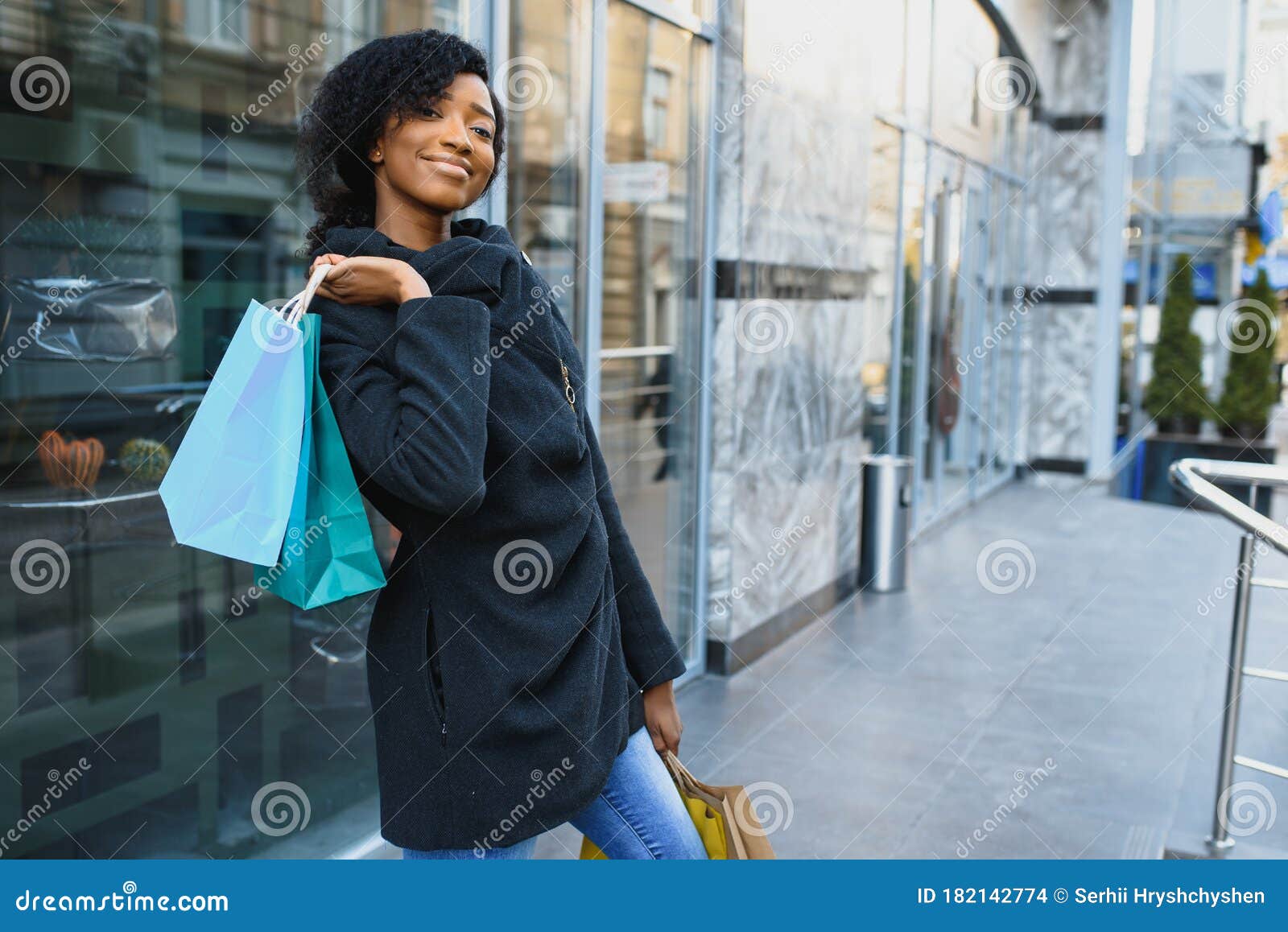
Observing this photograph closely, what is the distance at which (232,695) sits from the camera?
11.5 ft

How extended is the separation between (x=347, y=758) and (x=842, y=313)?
13.2 ft

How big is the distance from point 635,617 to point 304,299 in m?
0.75

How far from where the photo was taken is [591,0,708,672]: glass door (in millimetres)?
4816

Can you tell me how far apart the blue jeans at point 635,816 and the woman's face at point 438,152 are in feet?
2.90

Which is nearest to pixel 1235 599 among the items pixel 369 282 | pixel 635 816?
pixel 635 816

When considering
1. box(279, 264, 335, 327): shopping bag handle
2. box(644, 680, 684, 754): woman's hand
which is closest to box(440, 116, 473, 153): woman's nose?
box(279, 264, 335, 327): shopping bag handle

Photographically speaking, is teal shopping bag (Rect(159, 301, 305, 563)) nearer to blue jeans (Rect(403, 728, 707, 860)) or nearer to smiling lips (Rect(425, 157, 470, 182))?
smiling lips (Rect(425, 157, 470, 182))

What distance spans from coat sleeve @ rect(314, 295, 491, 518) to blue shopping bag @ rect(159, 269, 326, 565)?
9 centimetres

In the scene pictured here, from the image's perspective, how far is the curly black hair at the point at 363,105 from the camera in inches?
69.3

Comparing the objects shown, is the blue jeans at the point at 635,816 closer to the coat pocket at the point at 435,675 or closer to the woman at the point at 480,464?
the woman at the point at 480,464

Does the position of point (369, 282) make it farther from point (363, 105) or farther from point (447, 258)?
point (363, 105)

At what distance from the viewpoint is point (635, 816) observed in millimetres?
1924
